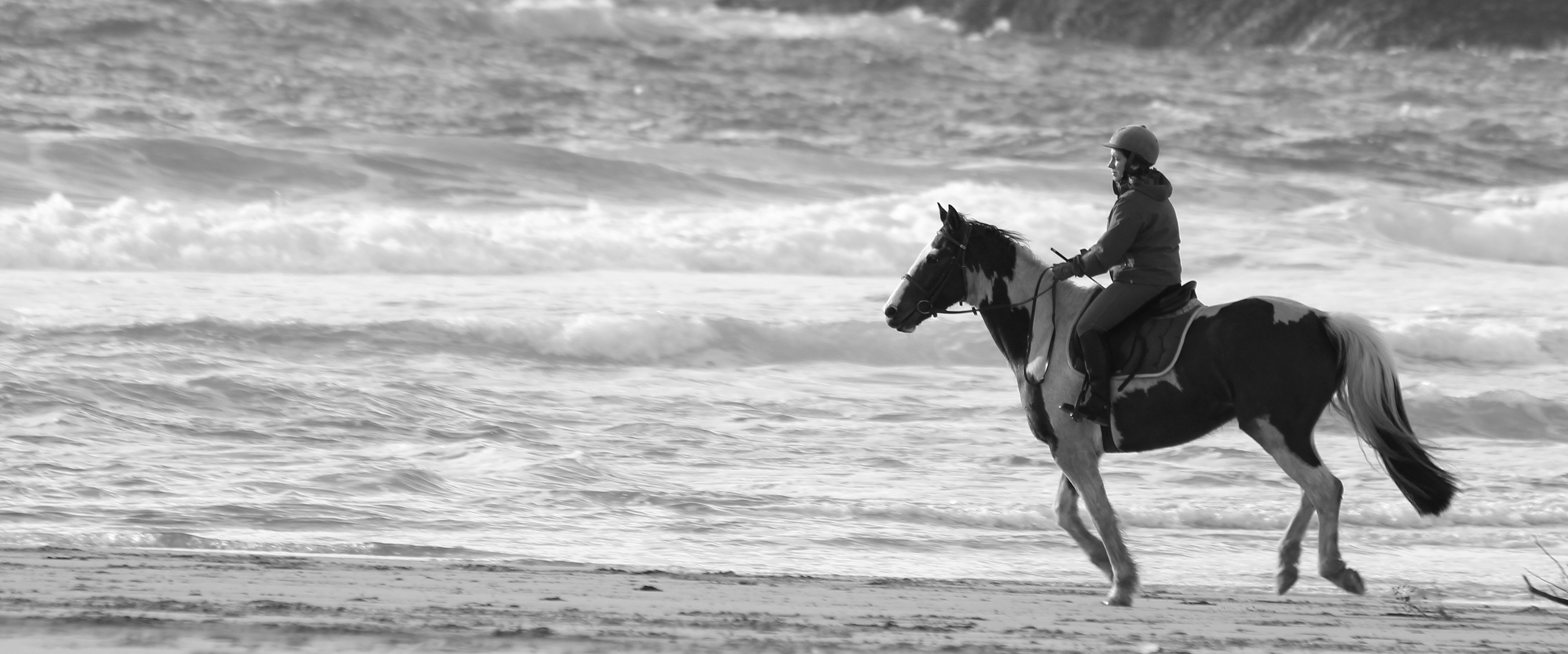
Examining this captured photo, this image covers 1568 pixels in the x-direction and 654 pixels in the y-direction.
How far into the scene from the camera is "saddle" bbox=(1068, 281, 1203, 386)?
6.42m

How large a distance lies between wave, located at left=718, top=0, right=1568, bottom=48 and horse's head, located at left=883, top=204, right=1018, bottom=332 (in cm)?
4702

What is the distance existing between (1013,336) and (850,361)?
21.7 feet

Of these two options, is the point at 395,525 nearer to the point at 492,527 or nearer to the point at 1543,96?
the point at 492,527

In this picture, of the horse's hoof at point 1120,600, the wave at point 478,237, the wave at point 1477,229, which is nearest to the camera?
the horse's hoof at point 1120,600

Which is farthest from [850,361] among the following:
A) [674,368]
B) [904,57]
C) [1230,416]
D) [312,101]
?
[904,57]

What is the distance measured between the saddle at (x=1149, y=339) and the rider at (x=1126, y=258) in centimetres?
4

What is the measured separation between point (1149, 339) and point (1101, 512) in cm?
71

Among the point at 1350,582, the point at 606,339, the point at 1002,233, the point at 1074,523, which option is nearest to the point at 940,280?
the point at 1002,233

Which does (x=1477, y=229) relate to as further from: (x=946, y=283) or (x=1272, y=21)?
(x=1272, y=21)

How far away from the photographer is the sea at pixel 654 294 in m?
7.97

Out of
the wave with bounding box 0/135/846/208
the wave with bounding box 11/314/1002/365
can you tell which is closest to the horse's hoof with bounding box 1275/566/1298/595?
the wave with bounding box 11/314/1002/365

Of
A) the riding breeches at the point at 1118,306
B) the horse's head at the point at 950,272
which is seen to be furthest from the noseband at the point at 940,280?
the riding breeches at the point at 1118,306

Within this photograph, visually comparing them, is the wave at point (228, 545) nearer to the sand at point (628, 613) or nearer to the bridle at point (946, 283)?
the sand at point (628, 613)

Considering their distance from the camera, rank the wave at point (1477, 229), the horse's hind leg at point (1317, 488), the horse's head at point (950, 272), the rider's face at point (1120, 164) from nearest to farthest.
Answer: the horse's hind leg at point (1317, 488)
the rider's face at point (1120, 164)
the horse's head at point (950, 272)
the wave at point (1477, 229)
